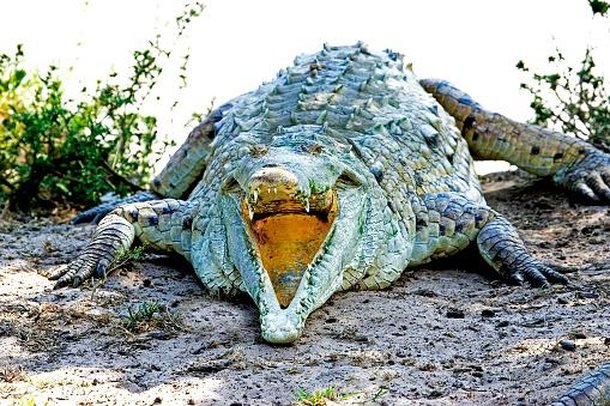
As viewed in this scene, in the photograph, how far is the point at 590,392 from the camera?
3.67 metres

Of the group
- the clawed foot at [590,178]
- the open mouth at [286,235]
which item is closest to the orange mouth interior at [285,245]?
the open mouth at [286,235]

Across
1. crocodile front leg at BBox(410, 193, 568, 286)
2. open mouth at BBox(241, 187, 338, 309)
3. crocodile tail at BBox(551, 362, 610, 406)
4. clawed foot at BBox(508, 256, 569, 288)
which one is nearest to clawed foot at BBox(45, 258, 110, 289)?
open mouth at BBox(241, 187, 338, 309)

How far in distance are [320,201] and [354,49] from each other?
298cm

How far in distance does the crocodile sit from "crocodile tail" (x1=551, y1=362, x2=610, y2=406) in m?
1.52

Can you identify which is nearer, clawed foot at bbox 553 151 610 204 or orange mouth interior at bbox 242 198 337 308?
orange mouth interior at bbox 242 198 337 308

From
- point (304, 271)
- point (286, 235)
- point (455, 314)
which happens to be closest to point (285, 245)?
point (286, 235)

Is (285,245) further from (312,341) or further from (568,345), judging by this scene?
(568,345)

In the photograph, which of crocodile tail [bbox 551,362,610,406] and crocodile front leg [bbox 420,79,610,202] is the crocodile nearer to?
crocodile front leg [bbox 420,79,610,202]

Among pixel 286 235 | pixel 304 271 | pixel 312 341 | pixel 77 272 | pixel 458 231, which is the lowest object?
pixel 77 272

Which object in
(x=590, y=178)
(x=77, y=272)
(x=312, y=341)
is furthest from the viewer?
(x=590, y=178)

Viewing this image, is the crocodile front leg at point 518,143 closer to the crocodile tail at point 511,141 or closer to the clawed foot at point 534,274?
the crocodile tail at point 511,141

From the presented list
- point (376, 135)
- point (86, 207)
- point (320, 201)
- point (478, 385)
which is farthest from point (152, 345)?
point (86, 207)

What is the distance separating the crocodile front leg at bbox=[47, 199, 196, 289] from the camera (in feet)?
20.6

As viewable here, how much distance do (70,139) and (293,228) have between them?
4.10m
